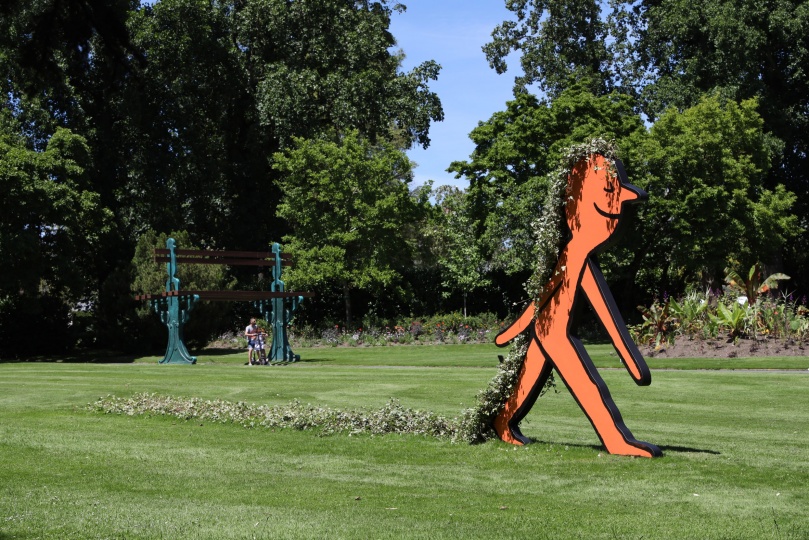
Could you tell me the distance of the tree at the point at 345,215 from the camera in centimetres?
3941

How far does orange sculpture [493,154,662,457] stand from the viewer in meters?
9.63

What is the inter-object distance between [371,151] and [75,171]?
2037cm

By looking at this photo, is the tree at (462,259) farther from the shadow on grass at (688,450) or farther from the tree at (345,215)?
the shadow on grass at (688,450)

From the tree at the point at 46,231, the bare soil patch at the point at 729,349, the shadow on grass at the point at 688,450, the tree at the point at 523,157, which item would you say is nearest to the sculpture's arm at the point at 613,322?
the shadow on grass at the point at 688,450

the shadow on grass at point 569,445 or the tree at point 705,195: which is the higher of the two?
the tree at point 705,195

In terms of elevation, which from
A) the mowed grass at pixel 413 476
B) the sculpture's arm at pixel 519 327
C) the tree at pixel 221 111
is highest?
the tree at pixel 221 111

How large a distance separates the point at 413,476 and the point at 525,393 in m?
1.79

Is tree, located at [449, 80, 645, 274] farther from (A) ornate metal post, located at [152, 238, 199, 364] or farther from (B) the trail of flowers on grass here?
(B) the trail of flowers on grass

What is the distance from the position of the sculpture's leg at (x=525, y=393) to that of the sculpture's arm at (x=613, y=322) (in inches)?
38.4

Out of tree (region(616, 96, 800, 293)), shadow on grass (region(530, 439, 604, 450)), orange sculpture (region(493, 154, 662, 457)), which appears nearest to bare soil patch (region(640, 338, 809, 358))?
tree (region(616, 96, 800, 293))

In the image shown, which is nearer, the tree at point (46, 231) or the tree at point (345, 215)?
the tree at point (46, 231)

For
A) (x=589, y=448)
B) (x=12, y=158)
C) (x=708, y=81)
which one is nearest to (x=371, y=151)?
(x=708, y=81)

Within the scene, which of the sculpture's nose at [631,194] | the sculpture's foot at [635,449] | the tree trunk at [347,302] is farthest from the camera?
the tree trunk at [347,302]

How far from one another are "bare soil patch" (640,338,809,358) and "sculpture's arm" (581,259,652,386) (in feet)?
51.4
